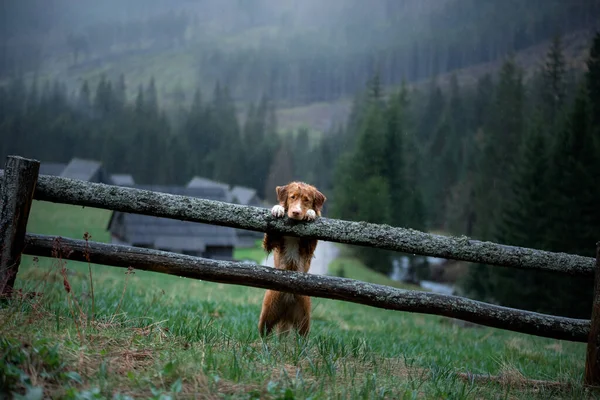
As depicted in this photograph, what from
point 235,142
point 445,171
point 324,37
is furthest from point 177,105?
point 324,37

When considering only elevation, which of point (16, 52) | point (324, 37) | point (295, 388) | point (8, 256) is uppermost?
point (324, 37)

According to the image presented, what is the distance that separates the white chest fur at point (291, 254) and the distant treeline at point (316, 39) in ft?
172

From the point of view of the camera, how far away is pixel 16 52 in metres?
72.9

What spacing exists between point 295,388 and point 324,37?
170715 mm

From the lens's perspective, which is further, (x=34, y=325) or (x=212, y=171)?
(x=212, y=171)

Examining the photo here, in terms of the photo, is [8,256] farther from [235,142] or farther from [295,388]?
[235,142]

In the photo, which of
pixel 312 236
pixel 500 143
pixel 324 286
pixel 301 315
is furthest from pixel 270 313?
pixel 500 143

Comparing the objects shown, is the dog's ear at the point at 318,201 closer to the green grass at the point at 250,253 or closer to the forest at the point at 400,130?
the forest at the point at 400,130

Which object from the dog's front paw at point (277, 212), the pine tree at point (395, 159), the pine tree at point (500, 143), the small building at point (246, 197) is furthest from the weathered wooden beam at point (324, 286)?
the small building at point (246, 197)

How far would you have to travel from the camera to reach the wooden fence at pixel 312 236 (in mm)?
4742

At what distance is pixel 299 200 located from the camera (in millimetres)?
5090

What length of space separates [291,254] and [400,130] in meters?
43.6

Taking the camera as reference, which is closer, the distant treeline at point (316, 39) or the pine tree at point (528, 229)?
the pine tree at point (528, 229)

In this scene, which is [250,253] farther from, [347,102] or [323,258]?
[347,102]
